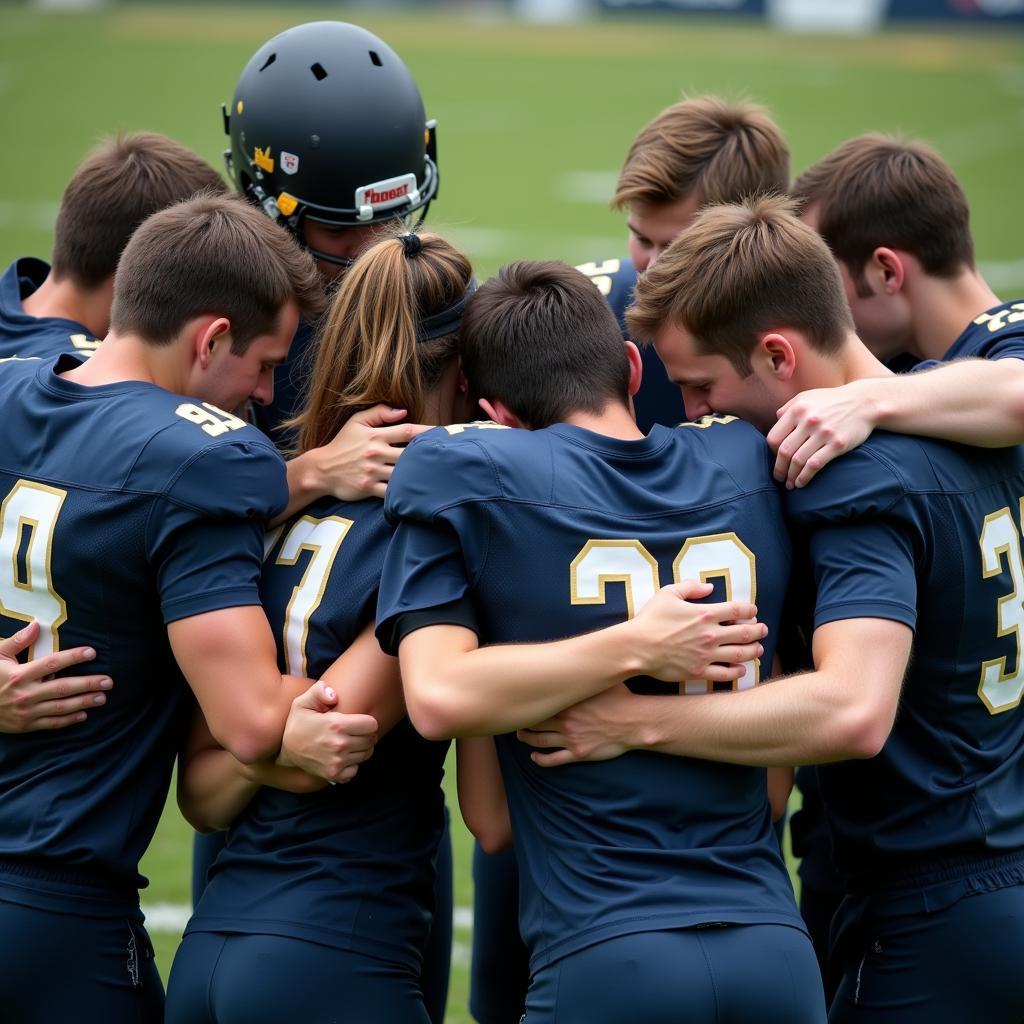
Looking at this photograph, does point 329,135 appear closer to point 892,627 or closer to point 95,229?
point 95,229

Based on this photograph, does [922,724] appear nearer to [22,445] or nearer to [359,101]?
[22,445]

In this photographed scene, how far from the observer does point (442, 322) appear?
334 cm

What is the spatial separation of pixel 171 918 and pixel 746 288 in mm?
3265

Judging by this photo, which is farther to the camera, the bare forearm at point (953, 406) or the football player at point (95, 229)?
the football player at point (95, 229)

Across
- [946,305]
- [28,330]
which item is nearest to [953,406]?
[946,305]

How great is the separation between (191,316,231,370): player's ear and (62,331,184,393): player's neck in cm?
5

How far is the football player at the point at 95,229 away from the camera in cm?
414

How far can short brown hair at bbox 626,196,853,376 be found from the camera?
10.5 feet

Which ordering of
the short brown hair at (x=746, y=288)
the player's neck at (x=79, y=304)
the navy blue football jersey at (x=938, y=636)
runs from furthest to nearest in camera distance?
the player's neck at (x=79, y=304), the short brown hair at (x=746, y=288), the navy blue football jersey at (x=938, y=636)

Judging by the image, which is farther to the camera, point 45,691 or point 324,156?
point 324,156

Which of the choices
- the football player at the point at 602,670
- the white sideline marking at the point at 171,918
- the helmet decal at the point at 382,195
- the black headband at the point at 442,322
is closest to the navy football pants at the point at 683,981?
the football player at the point at 602,670

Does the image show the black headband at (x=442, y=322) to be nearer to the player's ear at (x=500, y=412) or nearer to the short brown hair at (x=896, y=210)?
the player's ear at (x=500, y=412)

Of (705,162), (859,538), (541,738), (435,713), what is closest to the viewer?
(435,713)

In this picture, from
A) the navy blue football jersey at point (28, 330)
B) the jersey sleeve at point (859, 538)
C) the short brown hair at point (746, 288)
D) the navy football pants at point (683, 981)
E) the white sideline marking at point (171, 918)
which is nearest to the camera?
the navy football pants at point (683, 981)
